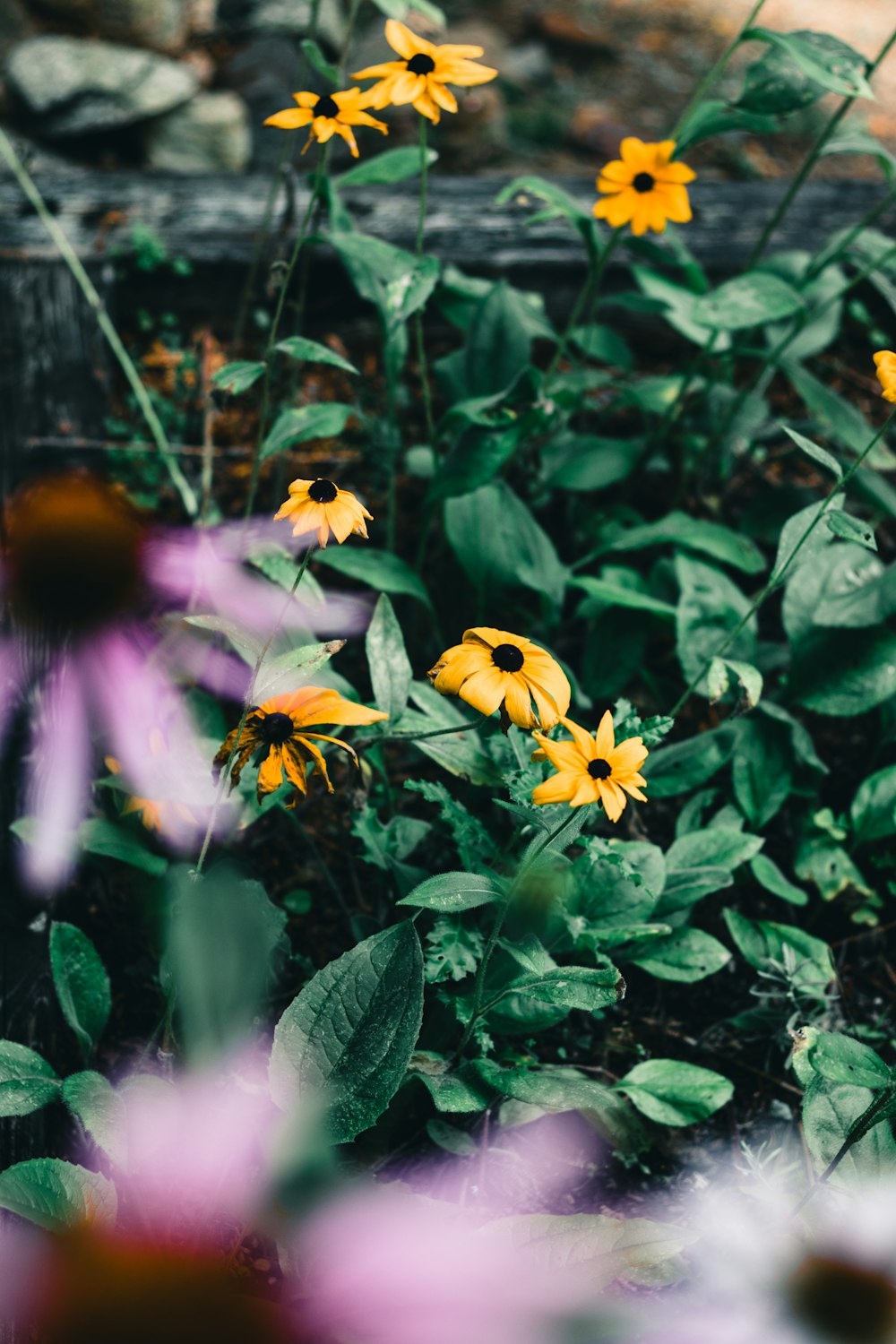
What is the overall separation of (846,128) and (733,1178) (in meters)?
2.50

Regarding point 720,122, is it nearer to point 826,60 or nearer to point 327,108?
point 826,60

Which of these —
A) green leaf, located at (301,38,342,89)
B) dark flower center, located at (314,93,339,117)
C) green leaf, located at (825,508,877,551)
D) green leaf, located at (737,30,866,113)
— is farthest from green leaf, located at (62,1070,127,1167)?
green leaf, located at (737,30,866,113)

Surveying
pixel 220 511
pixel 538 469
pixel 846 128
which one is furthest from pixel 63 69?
pixel 846 128

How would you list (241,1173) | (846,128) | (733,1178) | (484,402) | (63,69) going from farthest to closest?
1. (846,128)
2. (63,69)
3. (484,402)
4. (733,1178)
5. (241,1173)

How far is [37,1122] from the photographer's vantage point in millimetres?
1001

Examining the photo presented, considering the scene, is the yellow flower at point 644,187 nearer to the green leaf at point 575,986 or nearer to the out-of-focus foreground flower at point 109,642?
the out-of-focus foreground flower at point 109,642

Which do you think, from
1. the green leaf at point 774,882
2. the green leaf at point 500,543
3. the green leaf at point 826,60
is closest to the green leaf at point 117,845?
the green leaf at point 500,543

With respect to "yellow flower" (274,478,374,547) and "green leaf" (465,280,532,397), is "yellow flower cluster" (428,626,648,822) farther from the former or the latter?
"green leaf" (465,280,532,397)

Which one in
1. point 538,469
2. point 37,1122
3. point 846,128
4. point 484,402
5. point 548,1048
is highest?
point 846,128

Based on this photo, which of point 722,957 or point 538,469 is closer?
point 722,957

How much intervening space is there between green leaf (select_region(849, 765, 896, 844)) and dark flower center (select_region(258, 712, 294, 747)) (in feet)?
2.42

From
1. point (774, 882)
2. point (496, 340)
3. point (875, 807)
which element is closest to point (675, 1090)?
point (774, 882)

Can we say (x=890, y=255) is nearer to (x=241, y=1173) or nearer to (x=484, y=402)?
(x=484, y=402)

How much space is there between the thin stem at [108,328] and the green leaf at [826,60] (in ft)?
2.90
